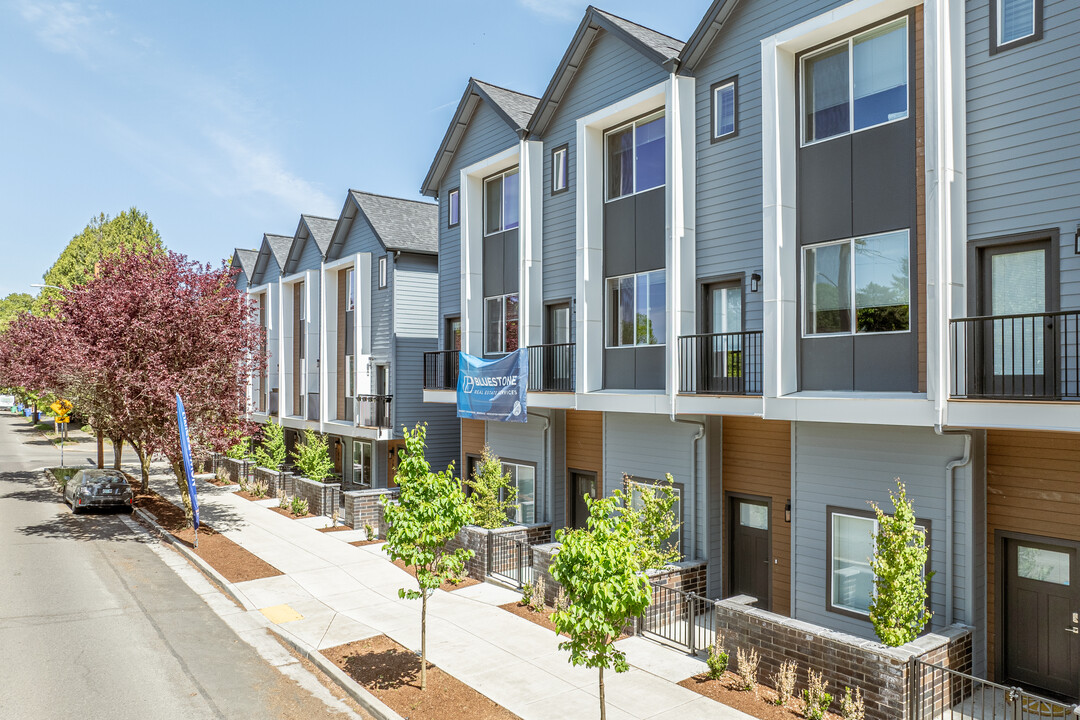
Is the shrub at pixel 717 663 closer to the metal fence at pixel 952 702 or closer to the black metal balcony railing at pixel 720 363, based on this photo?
the metal fence at pixel 952 702

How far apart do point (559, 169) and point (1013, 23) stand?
10546 mm

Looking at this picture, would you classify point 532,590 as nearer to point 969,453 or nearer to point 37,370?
point 969,453

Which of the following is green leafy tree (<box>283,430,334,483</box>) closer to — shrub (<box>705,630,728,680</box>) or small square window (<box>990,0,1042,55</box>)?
shrub (<box>705,630,728,680</box>)

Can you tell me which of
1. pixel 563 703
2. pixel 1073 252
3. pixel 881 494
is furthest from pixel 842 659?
pixel 1073 252

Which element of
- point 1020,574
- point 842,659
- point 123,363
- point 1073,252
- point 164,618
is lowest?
point 164,618

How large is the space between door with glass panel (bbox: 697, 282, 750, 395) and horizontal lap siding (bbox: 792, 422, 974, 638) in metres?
1.76

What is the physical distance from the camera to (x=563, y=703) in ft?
33.4

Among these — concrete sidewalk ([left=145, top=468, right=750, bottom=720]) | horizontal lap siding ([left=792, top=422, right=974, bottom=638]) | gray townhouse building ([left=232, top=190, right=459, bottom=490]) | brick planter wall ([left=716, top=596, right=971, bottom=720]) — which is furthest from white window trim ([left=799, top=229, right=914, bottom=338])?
gray townhouse building ([left=232, top=190, right=459, bottom=490])

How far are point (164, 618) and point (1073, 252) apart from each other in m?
16.9

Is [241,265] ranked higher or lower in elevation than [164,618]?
higher

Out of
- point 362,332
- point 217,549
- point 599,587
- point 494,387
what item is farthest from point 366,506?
point 599,587

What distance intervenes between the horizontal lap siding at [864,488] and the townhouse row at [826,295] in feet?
0.13

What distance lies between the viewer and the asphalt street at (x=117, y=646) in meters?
10.1

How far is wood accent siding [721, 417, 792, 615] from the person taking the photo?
13539mm
